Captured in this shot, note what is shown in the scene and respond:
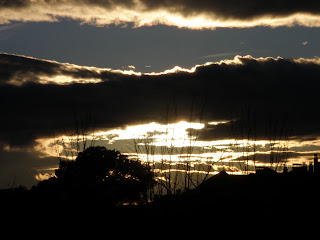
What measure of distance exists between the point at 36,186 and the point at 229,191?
88.2 ft

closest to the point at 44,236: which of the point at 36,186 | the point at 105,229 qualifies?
the point at 105,229

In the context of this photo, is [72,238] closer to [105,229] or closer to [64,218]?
[105,229]

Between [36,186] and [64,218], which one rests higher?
[64,218]

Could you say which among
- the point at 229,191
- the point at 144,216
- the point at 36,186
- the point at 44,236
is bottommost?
the point at 36,186

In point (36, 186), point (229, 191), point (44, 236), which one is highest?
point (229, 191)

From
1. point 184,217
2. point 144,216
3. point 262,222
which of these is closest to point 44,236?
point 144,216

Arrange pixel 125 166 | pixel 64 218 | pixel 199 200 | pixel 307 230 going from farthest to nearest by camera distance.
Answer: pixel 125 166
pixel 64 218
pixel 199 200
pixel 307 230

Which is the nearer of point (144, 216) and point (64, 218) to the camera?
point (144, 216)

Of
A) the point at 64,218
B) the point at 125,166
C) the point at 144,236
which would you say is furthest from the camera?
the point at 125,166

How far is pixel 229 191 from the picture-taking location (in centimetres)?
463

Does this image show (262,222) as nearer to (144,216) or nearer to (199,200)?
(199,200)

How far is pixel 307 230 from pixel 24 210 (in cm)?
486

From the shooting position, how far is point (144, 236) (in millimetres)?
4125

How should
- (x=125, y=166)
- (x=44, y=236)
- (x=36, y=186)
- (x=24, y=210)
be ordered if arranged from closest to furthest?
(x=44, y=236) → (x=24, y=210) → (x=36, y=186) → (x=125, y=166)
